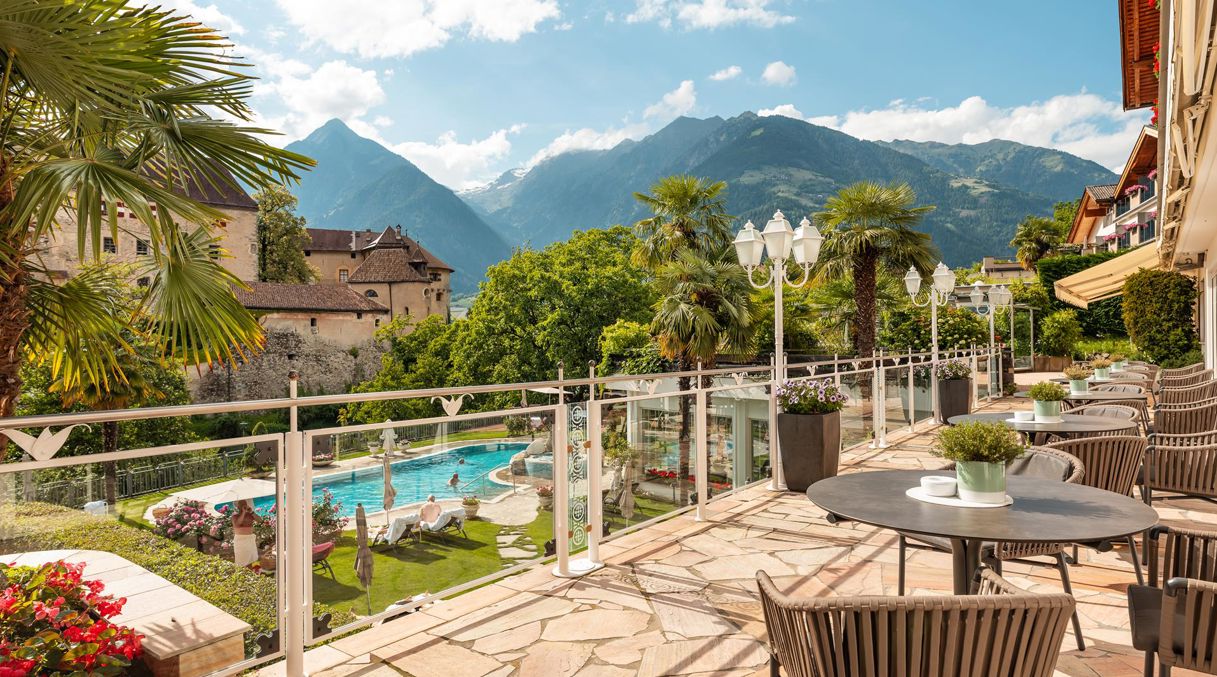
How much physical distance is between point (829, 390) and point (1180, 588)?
4.79 meters

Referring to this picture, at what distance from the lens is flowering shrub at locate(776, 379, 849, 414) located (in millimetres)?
6340

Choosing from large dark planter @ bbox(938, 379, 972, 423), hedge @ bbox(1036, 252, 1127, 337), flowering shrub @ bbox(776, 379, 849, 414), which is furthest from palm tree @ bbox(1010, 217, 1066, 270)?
flowering shrub @ bbox(776, 379, 849, 414)

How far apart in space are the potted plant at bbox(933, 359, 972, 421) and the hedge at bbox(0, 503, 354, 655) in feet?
35.3

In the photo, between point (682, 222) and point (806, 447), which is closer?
point (806, 447)

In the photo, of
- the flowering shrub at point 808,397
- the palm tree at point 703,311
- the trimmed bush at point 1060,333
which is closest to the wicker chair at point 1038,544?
the flowering shrub at point 808,397

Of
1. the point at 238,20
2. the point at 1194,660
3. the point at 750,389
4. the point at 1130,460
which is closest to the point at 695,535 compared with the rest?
the point at 750,389

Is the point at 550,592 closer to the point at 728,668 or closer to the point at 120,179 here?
the point at 728,668

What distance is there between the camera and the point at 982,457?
8.18ft

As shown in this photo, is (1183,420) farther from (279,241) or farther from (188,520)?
(279,241)

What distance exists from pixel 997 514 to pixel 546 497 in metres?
2.44

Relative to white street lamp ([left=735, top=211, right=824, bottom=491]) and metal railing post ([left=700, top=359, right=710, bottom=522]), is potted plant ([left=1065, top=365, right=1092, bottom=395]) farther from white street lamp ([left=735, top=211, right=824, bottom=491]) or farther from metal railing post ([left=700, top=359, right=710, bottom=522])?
metal railing post ([left=700, top=359, right=710, bottom=522])

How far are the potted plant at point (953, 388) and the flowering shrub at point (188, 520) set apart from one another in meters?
11.0

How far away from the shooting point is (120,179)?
9.84 feet

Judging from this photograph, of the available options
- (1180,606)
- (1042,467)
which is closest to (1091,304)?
(1042,467)
